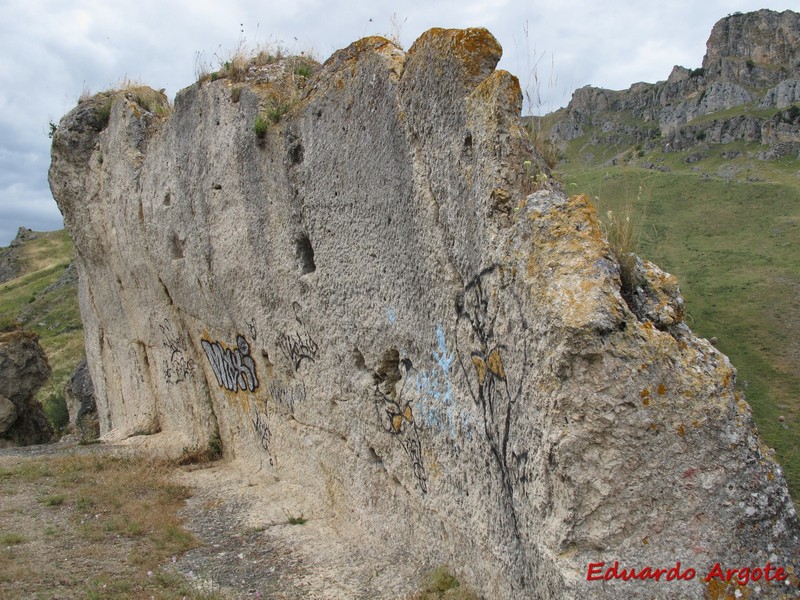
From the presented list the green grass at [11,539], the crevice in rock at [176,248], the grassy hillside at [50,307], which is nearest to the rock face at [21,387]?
the grassy hillside at [50,307]

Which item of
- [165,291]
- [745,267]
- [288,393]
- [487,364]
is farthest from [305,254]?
[745,267]

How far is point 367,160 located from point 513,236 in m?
2.18

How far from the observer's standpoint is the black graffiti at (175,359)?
10445mm

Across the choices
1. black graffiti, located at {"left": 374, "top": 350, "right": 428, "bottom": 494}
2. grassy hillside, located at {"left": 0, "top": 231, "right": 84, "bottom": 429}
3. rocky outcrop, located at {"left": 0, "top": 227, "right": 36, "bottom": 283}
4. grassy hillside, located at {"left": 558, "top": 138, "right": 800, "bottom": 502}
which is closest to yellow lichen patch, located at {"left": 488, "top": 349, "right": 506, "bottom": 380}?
black graffiti, located at {"left": 374, "top": 350, "right": 428, "bottom": 494}

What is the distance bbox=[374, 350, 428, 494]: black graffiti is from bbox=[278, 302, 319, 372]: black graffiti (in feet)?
4.07

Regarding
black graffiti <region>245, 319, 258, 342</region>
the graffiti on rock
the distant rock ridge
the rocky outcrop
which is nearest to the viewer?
black graffiti <region>245, 319, 258, 342</region>

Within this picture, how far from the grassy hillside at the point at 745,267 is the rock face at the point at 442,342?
19.5ft

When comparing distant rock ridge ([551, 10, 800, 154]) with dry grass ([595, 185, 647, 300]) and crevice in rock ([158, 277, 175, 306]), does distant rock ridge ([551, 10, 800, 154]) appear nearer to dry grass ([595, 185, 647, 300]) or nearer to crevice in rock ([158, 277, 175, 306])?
crevice in rock ([158, 277, 175, 306])

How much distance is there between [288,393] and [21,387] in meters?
12.4

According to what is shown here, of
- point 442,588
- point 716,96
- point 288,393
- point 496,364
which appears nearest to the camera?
point 496,364

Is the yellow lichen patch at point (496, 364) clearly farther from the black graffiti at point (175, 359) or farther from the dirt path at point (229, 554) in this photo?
the black graffiti at point (175, 359)

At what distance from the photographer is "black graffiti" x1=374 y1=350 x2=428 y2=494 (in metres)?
5.36

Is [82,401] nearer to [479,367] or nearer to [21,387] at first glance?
[21,387]

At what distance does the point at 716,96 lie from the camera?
73.4m
